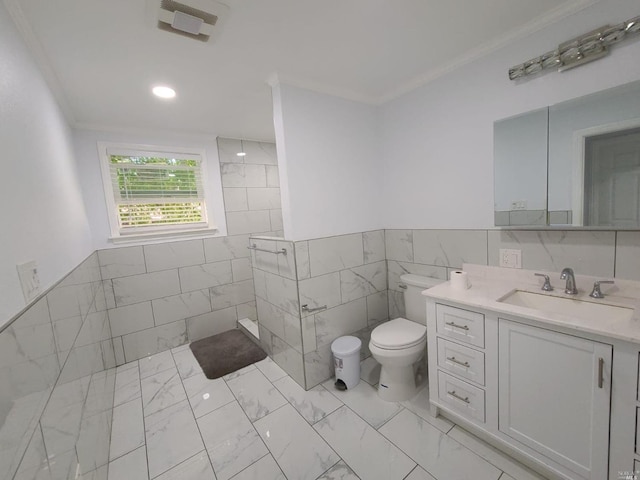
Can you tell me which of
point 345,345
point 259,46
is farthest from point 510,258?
point 259,46

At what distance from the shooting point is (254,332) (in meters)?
2.98

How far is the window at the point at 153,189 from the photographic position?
2.63 metres

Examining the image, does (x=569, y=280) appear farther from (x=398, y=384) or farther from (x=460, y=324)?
(x=398, y=384)

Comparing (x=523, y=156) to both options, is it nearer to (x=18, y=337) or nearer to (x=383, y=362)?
(x=383, y=362)

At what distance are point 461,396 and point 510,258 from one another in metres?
0.95

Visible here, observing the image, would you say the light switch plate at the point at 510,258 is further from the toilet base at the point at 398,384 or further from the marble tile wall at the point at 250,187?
the marble tile wall at the point at 250,187

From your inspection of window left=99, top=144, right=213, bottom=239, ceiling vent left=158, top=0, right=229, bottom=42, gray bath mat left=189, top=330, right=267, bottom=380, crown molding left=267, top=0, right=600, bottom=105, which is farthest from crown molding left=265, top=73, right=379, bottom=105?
gray bath mat left=189, top=330, right=267, bottom=380

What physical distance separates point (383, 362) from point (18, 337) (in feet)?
6.03

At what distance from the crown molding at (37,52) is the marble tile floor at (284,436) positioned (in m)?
2.38

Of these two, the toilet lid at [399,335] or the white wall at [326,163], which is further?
the white wall at [326,163]

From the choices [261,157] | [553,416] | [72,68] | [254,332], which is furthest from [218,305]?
[553,416]

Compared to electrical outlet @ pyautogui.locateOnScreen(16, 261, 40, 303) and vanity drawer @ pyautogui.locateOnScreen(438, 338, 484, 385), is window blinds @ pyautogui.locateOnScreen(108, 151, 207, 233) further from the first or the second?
vanity drawer @ pyautogui.locateOnScreen(438, 338, 484, 385)

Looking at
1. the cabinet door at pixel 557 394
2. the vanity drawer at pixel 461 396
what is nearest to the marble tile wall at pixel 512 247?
the cabinet door at pixel 557 394

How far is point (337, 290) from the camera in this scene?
224 cm
